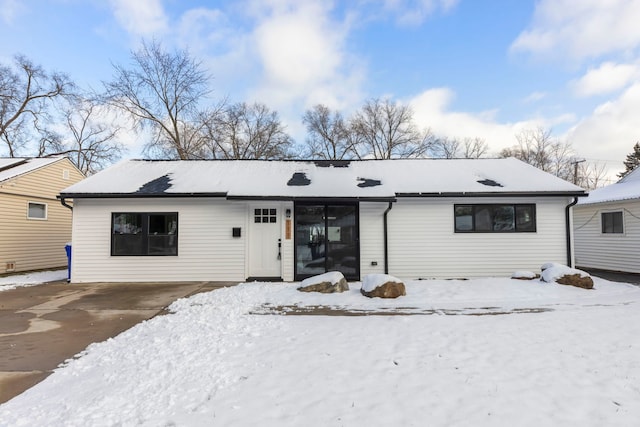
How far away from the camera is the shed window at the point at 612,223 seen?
11375 millimetres

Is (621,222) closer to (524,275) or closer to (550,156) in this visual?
(524,275)

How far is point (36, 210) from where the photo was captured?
42.4 ft

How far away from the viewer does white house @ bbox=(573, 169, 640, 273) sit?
10.8 metres

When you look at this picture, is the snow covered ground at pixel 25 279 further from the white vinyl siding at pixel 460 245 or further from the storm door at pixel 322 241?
the white vinyl siding at pixel 460 245

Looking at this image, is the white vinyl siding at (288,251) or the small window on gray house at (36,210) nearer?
the white vinyl siding at (288,251)

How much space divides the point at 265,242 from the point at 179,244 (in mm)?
2576

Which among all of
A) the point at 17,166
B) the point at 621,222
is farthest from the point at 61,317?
the point at 621,222

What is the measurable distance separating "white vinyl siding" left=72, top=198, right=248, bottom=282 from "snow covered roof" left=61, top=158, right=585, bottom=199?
0.46m

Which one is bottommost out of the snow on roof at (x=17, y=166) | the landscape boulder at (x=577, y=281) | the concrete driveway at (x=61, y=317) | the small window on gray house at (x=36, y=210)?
the concrete driveway at (x=61, y=317)

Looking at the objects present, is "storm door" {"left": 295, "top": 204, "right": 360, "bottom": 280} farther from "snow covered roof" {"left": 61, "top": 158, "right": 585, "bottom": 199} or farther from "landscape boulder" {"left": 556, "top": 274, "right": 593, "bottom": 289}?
"landscape boulder" {"left": 556, "top": 274, "right": 593, "bottom": 289}

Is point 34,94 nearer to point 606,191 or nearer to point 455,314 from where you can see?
point 455,314

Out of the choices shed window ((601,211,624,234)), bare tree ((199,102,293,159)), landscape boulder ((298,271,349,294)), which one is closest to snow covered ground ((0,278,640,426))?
landscape boulder ((298,271,349,294))

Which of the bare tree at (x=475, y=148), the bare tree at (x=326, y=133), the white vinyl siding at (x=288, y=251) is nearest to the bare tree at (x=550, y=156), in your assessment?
the bare tree at (x=475, y=148)

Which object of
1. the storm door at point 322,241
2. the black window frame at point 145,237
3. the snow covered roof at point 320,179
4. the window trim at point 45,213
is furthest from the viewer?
the window trim at point 45,213
